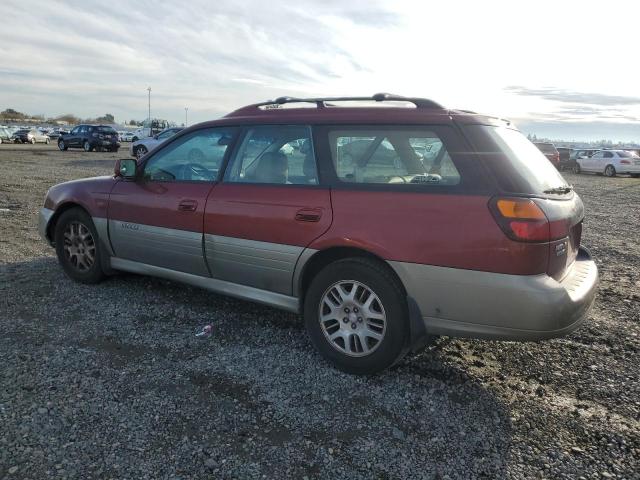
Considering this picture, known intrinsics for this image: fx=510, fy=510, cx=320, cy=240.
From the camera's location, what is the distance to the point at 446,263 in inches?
121

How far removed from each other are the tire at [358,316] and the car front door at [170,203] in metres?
1.18

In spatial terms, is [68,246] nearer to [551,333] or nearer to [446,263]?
[446,263]

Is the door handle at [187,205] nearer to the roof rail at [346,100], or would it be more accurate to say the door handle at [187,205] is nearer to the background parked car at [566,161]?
the roof rail at [346,100]

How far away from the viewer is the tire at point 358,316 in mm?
3270

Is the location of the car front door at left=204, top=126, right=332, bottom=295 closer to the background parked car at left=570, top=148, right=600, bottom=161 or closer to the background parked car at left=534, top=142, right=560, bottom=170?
the background parked car at left=534, top=142, right=560, bottom=170

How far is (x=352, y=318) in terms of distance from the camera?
11.3 feet

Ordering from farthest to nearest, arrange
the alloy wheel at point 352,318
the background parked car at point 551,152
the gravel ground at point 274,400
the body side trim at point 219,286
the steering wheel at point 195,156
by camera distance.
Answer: the background parked car at point 551,152 < the steering wheel at point 195,156 < the body side trim at point 219,286 < the alloy wheel at point 352,318 < the gravel ground at point 274,400

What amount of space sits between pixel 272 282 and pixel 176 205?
1.17 meters

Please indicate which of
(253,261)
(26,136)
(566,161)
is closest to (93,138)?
(26,136)

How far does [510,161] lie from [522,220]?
0.43m

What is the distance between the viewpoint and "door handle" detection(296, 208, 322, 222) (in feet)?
11.5

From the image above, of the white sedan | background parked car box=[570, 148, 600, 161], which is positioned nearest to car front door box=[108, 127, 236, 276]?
the white sedan

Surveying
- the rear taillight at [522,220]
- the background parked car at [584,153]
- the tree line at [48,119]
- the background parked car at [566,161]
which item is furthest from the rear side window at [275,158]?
the tree line at [48,119]

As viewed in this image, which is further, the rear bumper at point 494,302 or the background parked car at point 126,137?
→ the background parked car at point 126,137
